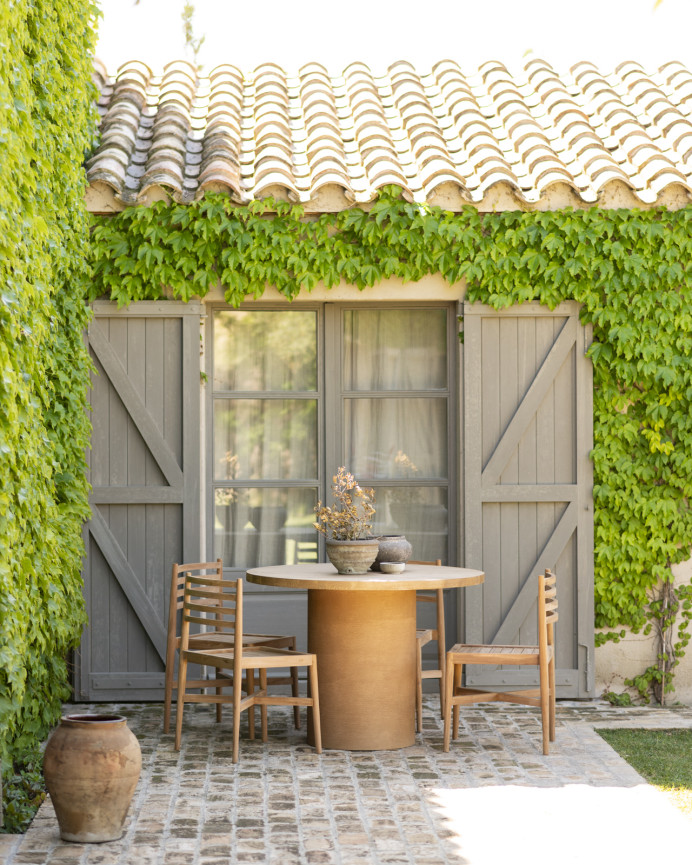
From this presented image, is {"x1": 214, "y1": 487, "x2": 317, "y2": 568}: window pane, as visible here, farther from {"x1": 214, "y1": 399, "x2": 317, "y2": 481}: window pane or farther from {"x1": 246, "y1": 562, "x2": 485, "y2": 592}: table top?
{"x1": 246, "y1": 562, "x2": 485, "y2": 592}: table top

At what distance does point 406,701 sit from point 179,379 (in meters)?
2.48

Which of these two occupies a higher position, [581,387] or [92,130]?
[92,130]

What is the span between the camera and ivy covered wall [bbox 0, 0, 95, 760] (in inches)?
160

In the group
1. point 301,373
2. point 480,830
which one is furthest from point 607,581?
point 480,830

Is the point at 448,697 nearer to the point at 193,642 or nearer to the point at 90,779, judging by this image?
the point at 193,642

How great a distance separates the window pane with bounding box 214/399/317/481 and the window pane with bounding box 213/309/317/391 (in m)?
0.13

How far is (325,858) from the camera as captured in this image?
3.76 m

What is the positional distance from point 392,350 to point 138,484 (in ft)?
6.13

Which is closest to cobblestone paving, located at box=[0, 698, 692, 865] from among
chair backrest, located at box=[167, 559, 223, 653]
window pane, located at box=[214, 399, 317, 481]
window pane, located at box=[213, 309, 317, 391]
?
chair backrest, located at box=[167, 559, 223, 653]

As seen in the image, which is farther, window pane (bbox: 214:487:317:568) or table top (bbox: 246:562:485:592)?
window pane (bbox: 214:487:317:568)

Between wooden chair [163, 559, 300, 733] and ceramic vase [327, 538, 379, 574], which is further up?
ceramic vase [327, 538, 379, 574]

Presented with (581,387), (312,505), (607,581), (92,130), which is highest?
(92,130)

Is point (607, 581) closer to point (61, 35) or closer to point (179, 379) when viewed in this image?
point (179, 379)

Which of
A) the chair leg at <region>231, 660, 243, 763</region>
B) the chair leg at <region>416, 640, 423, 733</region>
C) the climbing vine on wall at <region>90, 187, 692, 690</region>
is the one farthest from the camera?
the climbing vine on wall at <region>90, 187, 692, 690</region>
